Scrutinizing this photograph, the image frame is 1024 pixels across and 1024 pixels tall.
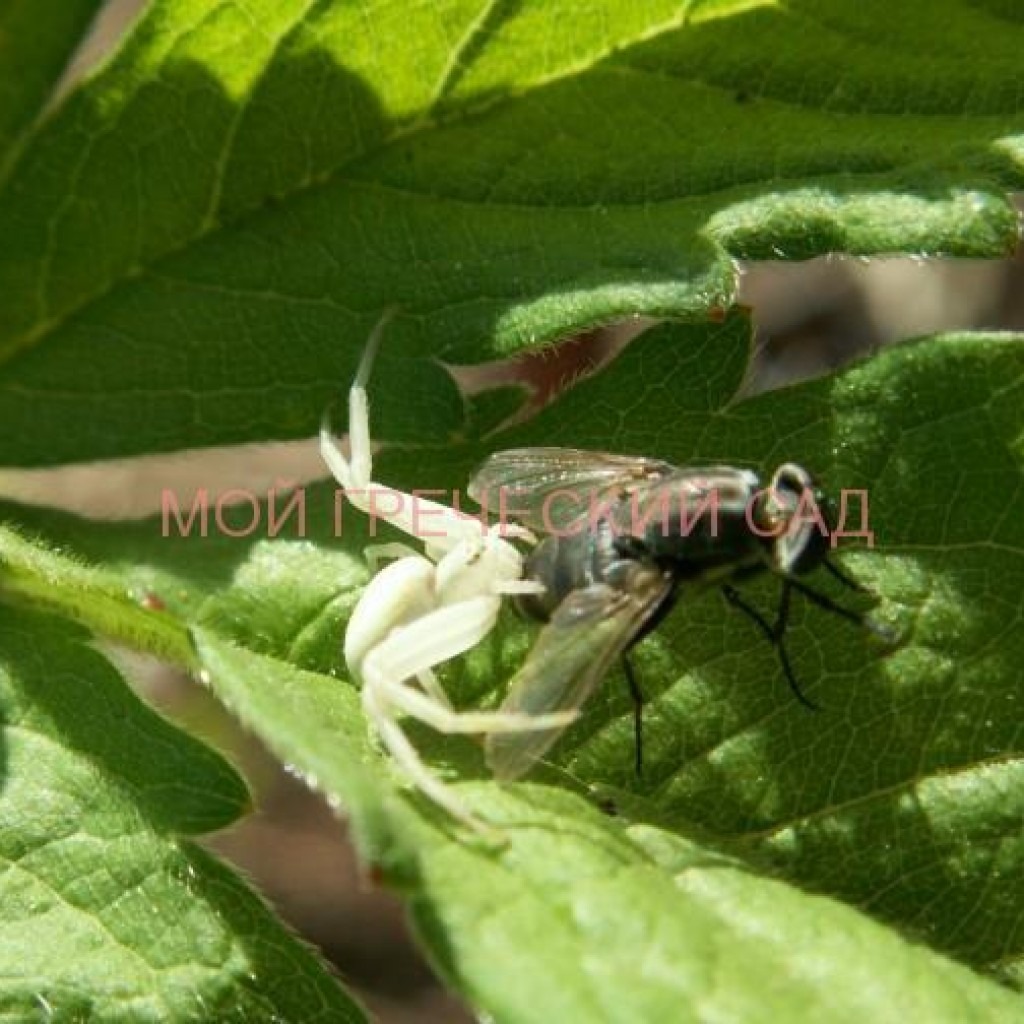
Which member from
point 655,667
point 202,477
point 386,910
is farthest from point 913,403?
point 202,477

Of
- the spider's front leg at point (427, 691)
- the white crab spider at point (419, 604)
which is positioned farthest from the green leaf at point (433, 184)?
the spider's front leg at point (427, 691)

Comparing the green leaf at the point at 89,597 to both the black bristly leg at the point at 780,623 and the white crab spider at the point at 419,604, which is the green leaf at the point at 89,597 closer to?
the white crab spider at the point at 419,604

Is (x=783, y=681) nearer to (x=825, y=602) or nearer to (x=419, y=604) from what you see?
(x=825, y=602)

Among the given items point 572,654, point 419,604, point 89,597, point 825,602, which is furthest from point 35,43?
point 825,602

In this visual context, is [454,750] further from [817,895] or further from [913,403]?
[913,403]

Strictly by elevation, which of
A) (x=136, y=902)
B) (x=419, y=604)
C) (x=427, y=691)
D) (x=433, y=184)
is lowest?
(x=136, y=902)

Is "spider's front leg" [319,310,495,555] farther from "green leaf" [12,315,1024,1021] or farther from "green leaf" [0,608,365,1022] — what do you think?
"green leaf" [0,608,365,1022]
